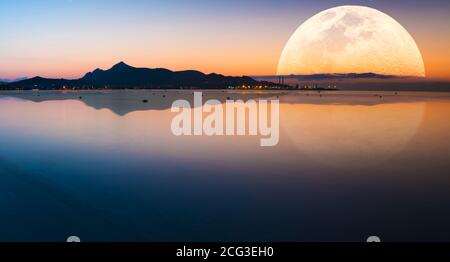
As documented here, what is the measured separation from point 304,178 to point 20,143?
1817 centimetres

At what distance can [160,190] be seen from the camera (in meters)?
11.2

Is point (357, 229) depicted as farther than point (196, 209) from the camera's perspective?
No

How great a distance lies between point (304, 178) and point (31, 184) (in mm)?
10047

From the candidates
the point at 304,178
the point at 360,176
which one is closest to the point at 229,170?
the point at 304,178

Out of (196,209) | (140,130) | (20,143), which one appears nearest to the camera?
(196,209)

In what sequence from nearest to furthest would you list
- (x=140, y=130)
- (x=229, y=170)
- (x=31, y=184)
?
(x=31, y=184) → (x=229, y=170) → (x=140, y=130)

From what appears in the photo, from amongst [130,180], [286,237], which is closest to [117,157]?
[130,180]

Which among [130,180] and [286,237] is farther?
[130,180]

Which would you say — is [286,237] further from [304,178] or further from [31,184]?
[31,184]

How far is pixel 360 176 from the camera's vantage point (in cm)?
1316

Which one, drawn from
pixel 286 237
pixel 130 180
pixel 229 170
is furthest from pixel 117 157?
pixel 286 237
